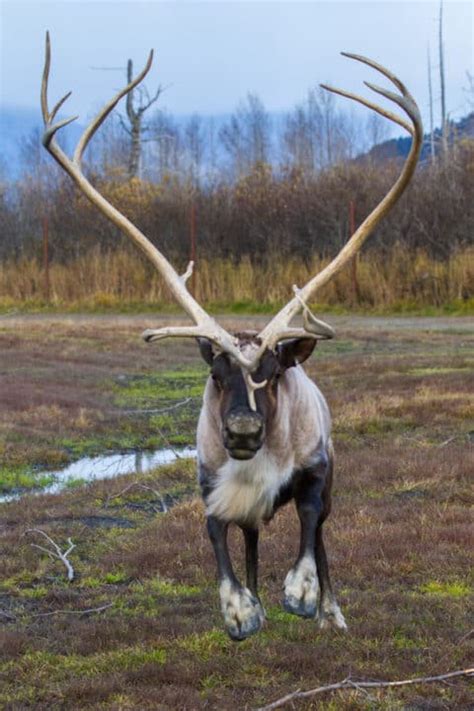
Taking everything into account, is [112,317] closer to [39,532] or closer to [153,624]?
[39,532]

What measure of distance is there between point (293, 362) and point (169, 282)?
2.65 feet

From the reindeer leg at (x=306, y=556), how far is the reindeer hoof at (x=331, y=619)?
1.51 ft

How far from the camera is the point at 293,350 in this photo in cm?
573

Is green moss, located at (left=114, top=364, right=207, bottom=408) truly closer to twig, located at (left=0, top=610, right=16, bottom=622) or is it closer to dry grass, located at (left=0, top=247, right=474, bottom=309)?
twig, located at (left=0, top=610, right=16, bottom=622)

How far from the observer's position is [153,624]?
6.09m

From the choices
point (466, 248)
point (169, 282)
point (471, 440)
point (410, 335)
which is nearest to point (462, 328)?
point (410, 335)

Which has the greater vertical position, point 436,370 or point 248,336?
point 248,336

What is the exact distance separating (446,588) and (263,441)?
75.1 inches

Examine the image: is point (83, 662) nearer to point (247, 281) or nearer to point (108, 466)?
point (108, 466)

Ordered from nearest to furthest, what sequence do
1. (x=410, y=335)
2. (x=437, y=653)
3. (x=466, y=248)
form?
1. (x=437, y=653)
2. (x=410, y=335)
3. (x=466, y=248)

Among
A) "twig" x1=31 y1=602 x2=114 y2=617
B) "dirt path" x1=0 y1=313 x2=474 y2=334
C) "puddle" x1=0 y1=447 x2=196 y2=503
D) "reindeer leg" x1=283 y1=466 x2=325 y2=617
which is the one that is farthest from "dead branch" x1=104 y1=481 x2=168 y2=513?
"dirt path" x1=0 y1=313 x2=474 y2=334

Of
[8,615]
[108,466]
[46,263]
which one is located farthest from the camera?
[46,263]

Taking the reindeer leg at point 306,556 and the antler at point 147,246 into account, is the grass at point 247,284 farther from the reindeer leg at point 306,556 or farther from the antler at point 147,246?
the reindeer leg at point 306,556

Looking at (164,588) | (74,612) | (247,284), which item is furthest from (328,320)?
(74,612)
